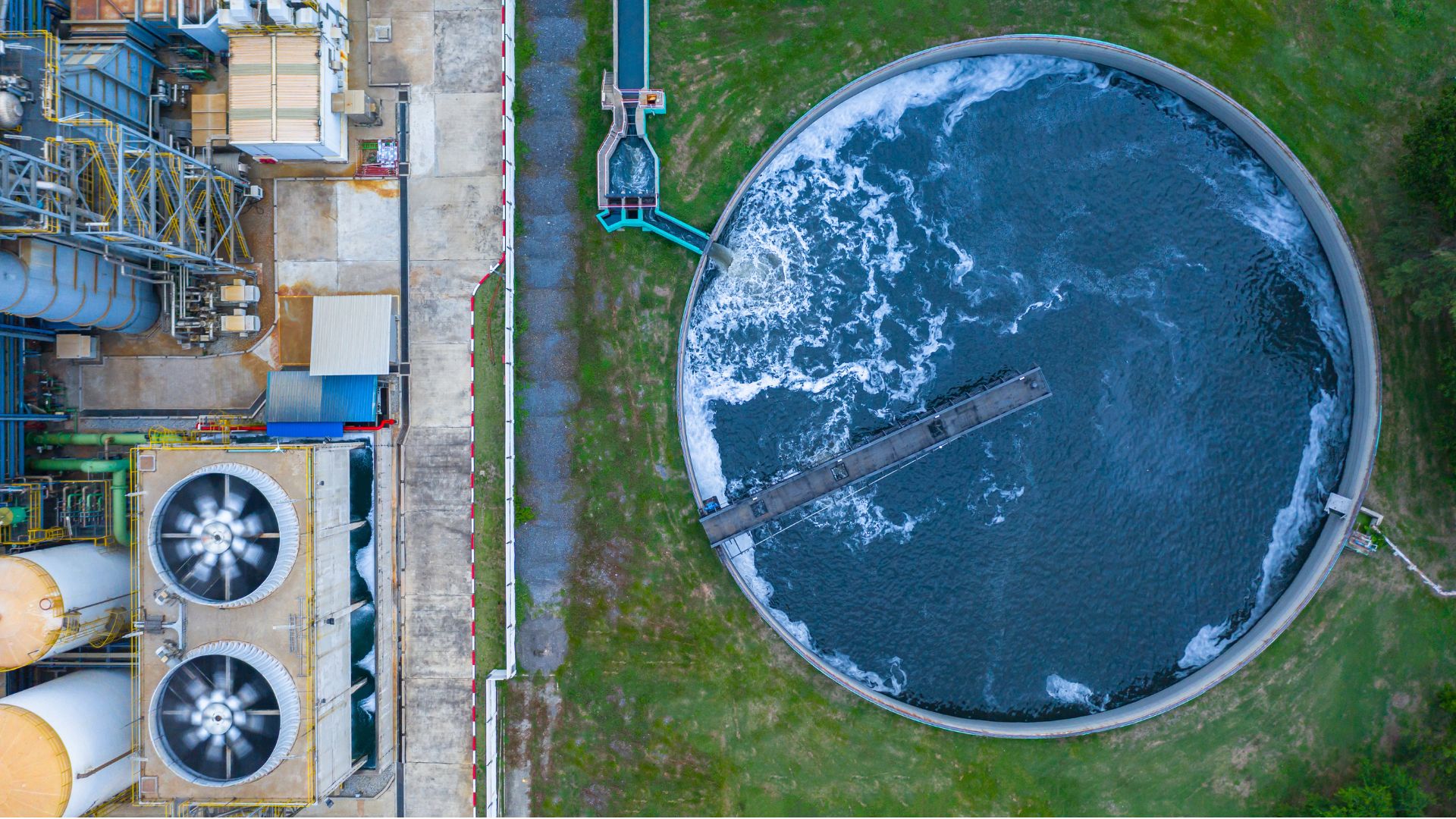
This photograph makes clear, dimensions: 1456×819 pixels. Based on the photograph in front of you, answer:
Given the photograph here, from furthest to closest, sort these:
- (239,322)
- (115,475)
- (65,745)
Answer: (239,322), (115,475), (65,745)

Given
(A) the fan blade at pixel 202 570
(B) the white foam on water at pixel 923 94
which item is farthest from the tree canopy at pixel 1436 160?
(A) the fan blade at pixel 202 570

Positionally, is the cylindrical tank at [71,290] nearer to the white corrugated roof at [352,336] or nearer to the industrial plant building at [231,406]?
the industrial plant building at [231,406]

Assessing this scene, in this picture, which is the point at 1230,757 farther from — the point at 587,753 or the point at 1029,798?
the point at 587,753

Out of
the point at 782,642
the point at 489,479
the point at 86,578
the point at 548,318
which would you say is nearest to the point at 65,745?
the point at 86,578

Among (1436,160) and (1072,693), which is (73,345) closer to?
(1072,693)

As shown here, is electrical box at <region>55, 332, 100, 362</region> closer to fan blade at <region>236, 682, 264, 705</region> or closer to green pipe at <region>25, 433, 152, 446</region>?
green pipe at <region>25, 433, 152, 446</region>

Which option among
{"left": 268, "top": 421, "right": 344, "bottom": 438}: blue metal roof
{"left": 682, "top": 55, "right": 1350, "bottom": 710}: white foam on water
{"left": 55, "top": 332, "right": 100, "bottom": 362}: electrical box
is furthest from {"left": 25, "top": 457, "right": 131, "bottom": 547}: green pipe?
{"left": 682, "top": 55, "right": 1350, "bottom": 710}: white foam on water
